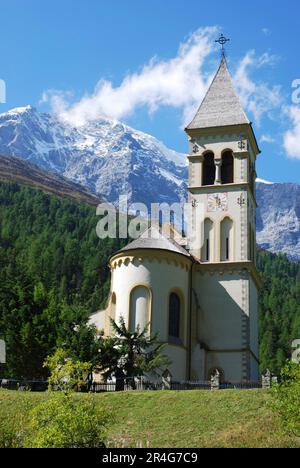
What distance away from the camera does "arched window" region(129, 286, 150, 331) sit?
152 feet

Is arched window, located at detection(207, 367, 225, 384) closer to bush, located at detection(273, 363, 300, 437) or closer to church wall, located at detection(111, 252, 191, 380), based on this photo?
church wall, located at detection(111, 252, 191, 380)

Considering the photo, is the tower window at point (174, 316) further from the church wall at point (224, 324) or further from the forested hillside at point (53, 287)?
the forested hillside at point (53, 287)

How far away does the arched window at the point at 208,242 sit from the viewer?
170ft

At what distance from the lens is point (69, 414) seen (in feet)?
81.1

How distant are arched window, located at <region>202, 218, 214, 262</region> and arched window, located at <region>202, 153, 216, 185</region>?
3286 millimetres

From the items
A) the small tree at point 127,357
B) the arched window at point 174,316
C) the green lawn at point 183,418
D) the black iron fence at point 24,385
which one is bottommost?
the green lawn at point 183,418

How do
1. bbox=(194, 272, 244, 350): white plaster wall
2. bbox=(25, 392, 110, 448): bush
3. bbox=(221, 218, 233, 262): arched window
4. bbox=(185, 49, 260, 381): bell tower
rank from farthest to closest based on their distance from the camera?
bbox=(221, 218, 233, 262): arched window < bbox=(194, 272, 244, 350): white plaster wall < bbox=(185, 49, 260, 381): bell tower < bbox=(25, 392, 110, 448): bush

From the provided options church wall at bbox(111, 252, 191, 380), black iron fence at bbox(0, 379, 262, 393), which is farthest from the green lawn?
church wall at bbox(111, 252, 191, 380)

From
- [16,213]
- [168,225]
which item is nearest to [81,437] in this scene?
[168,225]

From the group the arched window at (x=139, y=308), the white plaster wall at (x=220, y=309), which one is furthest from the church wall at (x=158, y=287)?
the white plaster wall at (x=220, y=309)

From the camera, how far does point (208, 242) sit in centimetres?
5234

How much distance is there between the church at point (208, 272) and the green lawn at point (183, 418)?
1044 cm
